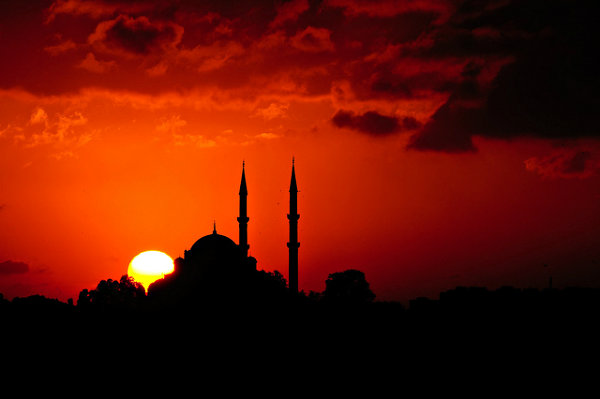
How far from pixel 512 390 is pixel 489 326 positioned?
1157 centimetres

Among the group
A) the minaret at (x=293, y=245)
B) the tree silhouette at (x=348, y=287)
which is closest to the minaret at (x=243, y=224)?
the minaret at (x=293, y=245)

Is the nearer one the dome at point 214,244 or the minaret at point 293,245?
the dome at point 214,244

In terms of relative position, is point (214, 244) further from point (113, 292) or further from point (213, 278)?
point (113, 292)

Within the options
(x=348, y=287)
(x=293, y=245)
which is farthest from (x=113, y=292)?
(x=293, y=245)

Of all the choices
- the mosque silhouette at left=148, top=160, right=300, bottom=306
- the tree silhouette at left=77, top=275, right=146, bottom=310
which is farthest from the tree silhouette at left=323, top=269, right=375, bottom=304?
the mosque silhouette at left=148, top=160, right=300, bottom=306

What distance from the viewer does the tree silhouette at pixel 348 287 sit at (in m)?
80.1

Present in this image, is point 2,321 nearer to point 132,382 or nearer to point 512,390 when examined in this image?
point 132,382

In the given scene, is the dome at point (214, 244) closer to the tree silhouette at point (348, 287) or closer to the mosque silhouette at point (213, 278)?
the mosque silhouette at point (213, 278)

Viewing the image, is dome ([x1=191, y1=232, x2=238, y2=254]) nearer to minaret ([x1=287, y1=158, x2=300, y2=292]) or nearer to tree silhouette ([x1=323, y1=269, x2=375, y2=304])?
minaret ([x1=287, y1=158, x2=300, y2=292])

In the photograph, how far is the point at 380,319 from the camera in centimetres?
5244

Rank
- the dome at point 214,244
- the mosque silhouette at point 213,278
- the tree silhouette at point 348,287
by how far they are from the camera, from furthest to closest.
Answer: the tree silhouette at point 348,287
the dome at point 214,244
the mosque silhouette at point 213,278

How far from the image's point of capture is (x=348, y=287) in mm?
80875

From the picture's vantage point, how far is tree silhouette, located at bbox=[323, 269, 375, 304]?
80062 millimetres

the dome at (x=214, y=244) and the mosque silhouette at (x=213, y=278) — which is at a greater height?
the dome at (x=214, y=244)
